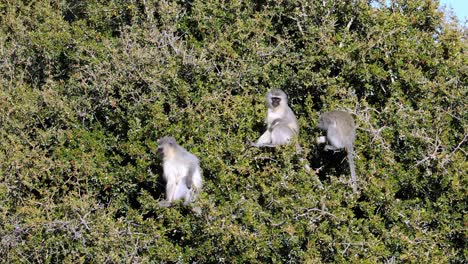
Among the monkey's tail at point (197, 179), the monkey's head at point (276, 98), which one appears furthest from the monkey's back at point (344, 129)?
the monkey's tail at point (197, 179)

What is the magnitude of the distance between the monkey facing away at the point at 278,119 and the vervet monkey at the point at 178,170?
1.13m

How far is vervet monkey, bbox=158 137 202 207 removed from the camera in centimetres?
863

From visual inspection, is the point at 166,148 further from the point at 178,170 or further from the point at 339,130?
the point at 339,130

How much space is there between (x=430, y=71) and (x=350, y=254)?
3.01 metres

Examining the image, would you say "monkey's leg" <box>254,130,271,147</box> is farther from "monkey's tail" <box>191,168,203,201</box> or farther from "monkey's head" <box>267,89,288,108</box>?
"monkey's tail" <box>191,168,203,201</box>

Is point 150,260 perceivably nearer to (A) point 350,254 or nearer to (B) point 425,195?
(A) point 350,254

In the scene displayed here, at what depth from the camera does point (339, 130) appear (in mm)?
8891

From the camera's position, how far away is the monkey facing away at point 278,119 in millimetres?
9555

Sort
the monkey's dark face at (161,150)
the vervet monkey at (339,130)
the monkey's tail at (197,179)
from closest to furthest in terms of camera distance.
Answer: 1. the monkey's tail at (197,179)
2. the monkey's dark face at (161,150)
3. the vervet monkey at (339,130)

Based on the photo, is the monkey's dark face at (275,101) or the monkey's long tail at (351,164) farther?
the monkey's dark face at (275,101)

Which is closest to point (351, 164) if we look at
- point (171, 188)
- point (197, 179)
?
point (197, 179)

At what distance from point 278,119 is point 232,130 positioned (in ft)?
2.48

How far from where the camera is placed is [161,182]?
9.01m

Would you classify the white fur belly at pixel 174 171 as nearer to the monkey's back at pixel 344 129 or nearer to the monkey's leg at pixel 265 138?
the monkey's leg at pixel 265 138
